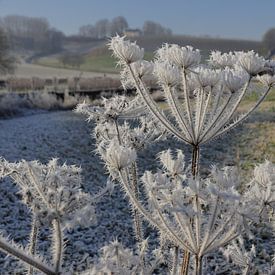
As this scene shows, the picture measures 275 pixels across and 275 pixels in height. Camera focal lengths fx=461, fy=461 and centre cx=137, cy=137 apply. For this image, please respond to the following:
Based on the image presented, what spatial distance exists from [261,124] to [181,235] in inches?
776

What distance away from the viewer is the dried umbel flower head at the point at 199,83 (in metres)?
2.23

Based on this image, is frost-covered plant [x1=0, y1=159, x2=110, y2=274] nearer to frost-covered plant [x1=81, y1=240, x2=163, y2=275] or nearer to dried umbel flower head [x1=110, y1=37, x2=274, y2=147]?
frost-covered plant [x1=81, y1=240, x2=163, y2=275]

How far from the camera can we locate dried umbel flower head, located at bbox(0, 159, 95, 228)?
6.15 ft

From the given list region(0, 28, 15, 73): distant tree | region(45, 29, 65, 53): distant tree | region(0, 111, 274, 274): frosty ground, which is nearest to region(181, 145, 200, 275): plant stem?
region(0, 111, 274, 274): frosty ground

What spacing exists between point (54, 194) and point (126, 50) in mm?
779

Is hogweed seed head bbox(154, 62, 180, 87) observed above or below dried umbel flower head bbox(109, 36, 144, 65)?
below

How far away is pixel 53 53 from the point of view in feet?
427

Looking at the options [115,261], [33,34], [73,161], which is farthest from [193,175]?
[33,34]

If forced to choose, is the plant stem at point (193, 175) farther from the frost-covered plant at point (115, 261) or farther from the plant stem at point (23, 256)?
the plant stem at point (23, 256)

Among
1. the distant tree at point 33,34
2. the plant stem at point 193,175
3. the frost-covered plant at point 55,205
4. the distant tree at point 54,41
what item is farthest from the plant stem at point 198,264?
the distant tree at point 54,41

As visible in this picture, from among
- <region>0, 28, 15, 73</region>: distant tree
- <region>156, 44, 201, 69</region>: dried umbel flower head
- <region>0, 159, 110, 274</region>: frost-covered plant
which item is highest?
<region>156, 44, 201, 69</region>: dried umbel flower head

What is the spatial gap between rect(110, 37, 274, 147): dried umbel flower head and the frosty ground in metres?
3.64

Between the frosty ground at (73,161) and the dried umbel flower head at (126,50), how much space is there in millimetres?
3783

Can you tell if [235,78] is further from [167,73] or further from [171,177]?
[171,177]
